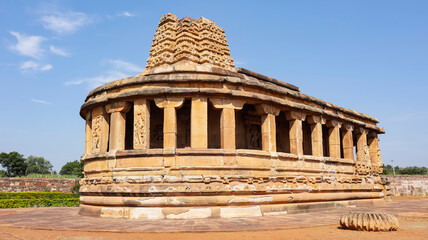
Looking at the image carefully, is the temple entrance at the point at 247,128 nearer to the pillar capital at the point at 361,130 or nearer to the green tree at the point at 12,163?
the pillar capital at the point at 361,130

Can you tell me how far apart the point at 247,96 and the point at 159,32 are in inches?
306

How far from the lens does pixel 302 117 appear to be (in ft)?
44.2

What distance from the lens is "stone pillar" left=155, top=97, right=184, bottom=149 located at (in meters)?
10.7

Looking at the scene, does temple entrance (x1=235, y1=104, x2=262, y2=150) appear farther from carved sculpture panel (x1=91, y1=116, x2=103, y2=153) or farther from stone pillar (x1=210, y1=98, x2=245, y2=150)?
carved sculpture panel (x1=91, y1=116, x2=103, y2=153)

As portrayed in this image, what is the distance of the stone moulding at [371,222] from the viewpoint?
717 cm

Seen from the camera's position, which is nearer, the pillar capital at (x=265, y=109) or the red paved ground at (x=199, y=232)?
the red paved ground at (x=199, y=232)

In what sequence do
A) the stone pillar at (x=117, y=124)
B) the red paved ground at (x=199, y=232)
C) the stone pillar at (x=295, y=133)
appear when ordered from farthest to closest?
1. the stone pillar at (x=295, y=133)
2. the stone pillar at (x=117, y=124)
3. the red paved ground at (x=199, y=232)

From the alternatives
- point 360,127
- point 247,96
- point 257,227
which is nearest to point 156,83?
point 247,96

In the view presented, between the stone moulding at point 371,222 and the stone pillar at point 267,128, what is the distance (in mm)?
4646

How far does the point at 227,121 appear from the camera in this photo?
36.3 ft

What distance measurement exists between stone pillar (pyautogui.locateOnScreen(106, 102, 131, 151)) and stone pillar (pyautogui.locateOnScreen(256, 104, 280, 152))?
15.2 ft

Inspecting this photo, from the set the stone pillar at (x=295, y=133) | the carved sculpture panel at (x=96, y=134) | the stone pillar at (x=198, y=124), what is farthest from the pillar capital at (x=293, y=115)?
the carved sculpture panel at (x=96, y=134)

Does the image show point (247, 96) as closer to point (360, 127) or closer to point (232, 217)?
point (232, 217)

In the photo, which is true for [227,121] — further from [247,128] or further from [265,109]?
[247,128]
